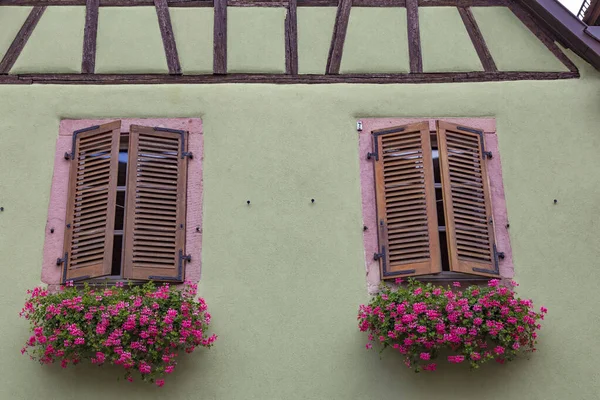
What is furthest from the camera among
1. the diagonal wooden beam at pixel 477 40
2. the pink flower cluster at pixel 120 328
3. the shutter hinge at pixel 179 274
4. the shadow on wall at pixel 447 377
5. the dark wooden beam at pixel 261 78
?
the diagonal wooden beam at pixel 477 40

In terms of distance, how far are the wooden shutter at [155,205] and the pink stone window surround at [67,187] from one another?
8 cm

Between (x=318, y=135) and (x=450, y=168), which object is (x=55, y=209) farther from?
(x=450, y=168)

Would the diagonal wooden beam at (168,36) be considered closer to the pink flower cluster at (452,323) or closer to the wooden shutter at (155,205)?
the wooden shutter at (155,205)

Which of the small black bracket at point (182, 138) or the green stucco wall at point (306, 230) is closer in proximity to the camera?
the green stucco wall at point (306, 230)

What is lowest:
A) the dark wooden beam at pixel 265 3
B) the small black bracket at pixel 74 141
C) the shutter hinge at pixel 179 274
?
the shutter hinge at pixel 179 274

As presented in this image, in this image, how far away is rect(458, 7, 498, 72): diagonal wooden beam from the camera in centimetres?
1016

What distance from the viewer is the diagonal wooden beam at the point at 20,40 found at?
9.98 metres

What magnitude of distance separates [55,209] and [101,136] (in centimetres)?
82

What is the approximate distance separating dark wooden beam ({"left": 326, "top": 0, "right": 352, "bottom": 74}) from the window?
5.48 feet

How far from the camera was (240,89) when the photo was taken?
9.91 meters

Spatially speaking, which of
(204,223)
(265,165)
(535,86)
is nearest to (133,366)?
(204,223)

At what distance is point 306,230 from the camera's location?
9312 millimetres

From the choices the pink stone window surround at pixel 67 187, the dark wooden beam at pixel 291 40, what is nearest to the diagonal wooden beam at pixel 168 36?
the pink stone window surround at pixel 67 187

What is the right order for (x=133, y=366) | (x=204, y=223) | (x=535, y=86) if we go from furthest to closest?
(x=535, y=86) < (x=204, y=223) < (x=133, y=366)
